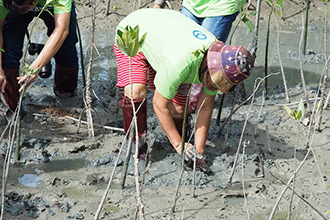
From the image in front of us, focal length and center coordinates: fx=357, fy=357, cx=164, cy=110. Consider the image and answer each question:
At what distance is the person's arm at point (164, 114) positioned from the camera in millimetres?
2758

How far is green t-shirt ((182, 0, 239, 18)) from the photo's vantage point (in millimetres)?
3418

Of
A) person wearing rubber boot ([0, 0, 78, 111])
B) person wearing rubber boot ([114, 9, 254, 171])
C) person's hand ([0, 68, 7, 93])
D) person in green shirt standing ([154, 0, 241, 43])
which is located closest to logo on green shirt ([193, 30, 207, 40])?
person wearing rubber boot ([114, 9, 254, 171])

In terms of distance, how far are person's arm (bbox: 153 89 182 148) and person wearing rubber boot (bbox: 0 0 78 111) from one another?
97 cm

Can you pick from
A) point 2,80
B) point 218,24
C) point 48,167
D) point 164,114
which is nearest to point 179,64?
point 164,114

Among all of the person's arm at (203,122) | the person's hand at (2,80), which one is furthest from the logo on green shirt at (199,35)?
the person's hand at (2,80)

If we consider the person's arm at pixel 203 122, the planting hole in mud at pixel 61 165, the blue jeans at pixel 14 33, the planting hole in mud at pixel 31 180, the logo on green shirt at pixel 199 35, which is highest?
the logo on green shirt at pixel 199 35

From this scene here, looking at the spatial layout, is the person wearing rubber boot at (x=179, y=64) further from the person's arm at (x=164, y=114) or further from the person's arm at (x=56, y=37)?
the person's arm at (x=56, y=37)

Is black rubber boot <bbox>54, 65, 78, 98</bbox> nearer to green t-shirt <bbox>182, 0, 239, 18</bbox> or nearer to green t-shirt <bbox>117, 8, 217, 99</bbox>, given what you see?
green t-shirt <bbox>117, 8, 217, 99</bbox>

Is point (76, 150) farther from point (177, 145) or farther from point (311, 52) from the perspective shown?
point (311, 52)

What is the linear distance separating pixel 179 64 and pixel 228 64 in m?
0.34

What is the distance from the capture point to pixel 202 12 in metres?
3.56

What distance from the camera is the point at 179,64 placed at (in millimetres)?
2525

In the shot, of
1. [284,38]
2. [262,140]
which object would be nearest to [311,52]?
[284,38]

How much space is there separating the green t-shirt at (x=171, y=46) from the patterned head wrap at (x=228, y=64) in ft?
0.35
